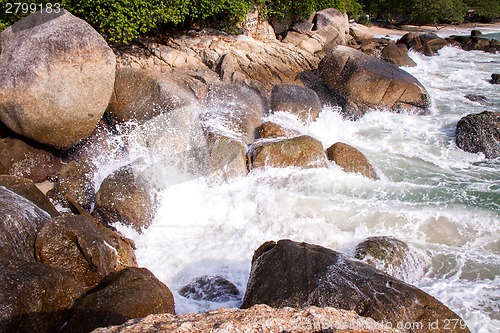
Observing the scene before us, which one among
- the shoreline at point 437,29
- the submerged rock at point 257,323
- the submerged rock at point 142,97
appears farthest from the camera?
the shoreline at point 437,29

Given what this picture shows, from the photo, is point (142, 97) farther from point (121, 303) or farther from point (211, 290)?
point (121, 303)

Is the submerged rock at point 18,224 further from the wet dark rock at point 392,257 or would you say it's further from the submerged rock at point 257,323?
the wet dark rock at point 392,257

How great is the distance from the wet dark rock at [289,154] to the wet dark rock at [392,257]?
2.80 metres

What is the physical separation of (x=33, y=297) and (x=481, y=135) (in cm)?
1058

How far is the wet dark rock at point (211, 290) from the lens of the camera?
248 inches

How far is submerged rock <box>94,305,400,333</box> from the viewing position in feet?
8.03

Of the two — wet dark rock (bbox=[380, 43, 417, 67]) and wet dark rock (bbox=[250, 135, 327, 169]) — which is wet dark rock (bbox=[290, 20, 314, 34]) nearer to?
wet dark rock (bbox=[380, 43, 417, 67])

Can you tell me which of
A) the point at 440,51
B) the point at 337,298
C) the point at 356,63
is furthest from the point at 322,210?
the point at 440,51

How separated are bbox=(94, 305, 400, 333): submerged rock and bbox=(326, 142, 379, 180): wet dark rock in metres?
6.99

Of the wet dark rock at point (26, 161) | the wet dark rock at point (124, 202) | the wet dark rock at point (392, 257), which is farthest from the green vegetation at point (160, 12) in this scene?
the wet dark rock at point (392, 257)

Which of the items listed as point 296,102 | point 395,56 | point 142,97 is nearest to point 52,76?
point 142,97

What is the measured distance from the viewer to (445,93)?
16328mm

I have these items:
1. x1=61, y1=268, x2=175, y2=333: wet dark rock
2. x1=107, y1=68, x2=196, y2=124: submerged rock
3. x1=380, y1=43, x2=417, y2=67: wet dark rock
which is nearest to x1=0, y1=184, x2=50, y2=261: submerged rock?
x1=61, y1=268, x2=175, y2=333: wet dark rock

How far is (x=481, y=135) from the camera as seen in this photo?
1107cm
